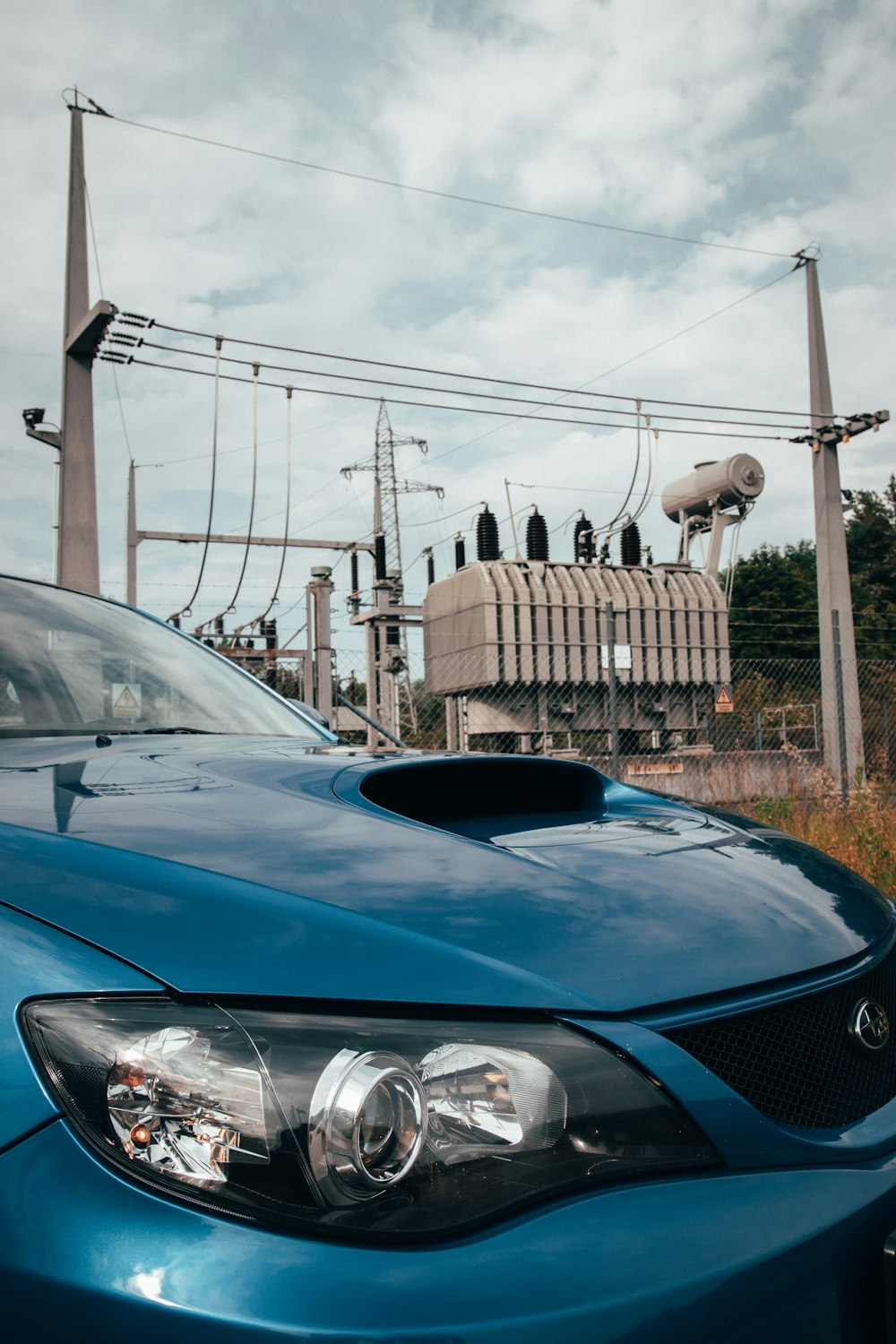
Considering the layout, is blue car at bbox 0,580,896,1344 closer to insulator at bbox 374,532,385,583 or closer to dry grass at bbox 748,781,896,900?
dry grass at bbox 748,781,896,900

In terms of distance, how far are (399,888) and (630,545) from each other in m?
15.8

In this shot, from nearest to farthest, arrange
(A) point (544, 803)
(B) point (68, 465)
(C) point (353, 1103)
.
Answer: (C) point (353, 1103) → (A) point (544, 803) → (B) point (68, 465)

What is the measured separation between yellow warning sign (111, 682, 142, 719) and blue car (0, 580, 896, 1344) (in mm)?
1085

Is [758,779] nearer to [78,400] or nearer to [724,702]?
[724,702]

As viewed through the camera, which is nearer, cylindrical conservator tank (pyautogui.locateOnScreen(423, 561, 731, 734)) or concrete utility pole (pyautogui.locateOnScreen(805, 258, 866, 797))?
concrete utility pole (pyautogui.locateOnScreen(805, 258, 866, 797))

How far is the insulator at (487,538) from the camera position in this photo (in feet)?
Result: 48.6

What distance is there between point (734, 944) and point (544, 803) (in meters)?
0.70

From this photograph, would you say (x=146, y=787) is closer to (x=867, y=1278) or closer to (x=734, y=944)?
(x=734, y=944)

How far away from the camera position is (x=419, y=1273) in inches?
35.7

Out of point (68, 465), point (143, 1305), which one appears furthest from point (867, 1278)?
point (68, 465)

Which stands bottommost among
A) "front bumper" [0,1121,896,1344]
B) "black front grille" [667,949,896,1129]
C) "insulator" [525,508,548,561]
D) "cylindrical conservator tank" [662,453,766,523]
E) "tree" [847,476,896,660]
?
"front bumper" [0,1121,896,1344]

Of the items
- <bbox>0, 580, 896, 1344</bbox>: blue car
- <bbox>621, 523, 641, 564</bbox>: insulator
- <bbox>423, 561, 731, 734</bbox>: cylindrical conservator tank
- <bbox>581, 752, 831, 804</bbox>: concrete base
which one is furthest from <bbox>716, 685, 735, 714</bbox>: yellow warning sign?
<bbox>0, 580, 896, 1344</bbox>: blue car

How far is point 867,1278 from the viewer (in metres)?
1.08

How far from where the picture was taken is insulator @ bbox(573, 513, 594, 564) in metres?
16.9
